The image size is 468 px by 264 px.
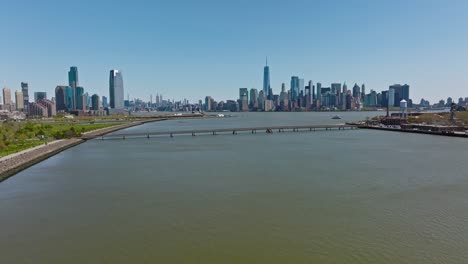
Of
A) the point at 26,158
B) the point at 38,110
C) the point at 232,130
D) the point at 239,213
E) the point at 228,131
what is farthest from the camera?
the point at 38,110

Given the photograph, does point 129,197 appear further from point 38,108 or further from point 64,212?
A: point 38,108

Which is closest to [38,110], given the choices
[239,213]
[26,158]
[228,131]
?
[228,131]

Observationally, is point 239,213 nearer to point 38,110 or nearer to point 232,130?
point 232,130

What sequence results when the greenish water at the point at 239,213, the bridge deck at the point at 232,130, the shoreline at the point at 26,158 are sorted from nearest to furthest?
the greenish water at the point at 239,213 → the shoreline at the point at 26,158 → the bridge deck at the point at 232,130

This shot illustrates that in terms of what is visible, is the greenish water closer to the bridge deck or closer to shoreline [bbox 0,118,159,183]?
shoreline [bbox 0,118,159,183]

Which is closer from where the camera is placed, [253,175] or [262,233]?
[262,233]

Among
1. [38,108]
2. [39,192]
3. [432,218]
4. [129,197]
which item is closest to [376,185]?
[432,218]

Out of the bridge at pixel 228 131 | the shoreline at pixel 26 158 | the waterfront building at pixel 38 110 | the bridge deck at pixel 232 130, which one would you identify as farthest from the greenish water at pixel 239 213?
the waterfront building at pixel 38 110

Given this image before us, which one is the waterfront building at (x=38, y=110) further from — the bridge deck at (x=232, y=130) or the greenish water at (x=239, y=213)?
the greenish water at (x=239, y=213)
